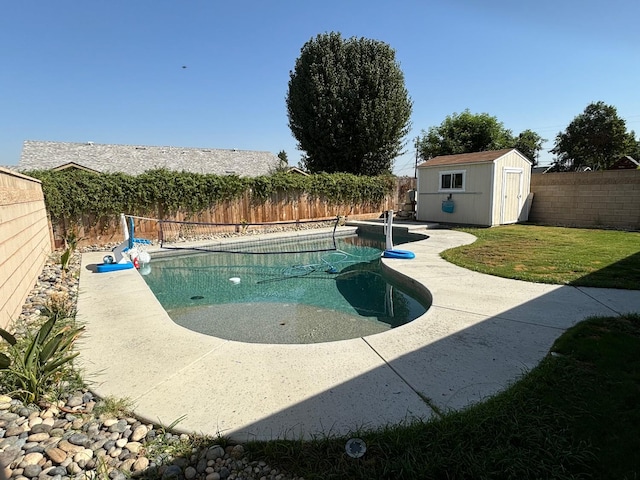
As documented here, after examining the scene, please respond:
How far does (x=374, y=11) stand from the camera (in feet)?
34.8

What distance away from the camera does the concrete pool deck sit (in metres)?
2.26

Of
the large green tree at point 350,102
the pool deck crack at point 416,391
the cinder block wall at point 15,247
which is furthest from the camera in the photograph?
the large green tree at point 350,102

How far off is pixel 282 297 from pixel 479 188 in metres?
10.0

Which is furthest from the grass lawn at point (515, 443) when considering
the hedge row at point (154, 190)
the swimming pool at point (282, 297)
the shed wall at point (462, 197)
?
the shed wall at point (462, 197)

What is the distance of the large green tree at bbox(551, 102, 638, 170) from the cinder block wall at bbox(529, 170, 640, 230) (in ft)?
85.7

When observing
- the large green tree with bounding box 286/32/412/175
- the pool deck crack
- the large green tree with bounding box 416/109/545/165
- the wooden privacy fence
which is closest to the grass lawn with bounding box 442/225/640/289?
the pool deck crack

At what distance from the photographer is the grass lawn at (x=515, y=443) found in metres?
1.73

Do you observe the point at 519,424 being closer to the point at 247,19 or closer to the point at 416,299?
the point at 416,299

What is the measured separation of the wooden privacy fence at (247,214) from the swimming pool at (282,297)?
2.04 m

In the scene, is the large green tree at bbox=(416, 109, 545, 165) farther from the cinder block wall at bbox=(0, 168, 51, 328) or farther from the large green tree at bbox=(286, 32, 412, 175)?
the cinder block wall at bbox=(0, 168, 51, 328)

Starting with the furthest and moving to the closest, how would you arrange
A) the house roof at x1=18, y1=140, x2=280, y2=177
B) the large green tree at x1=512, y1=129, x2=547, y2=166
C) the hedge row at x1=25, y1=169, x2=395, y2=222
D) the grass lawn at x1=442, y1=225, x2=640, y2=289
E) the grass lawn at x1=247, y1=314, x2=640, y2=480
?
the large green tree at x1=512, y1=129, x2=547, y2=166 < the house roof at x1=18, y1=140, x2=280, y2=177 < the hedge row at x1=25, y1=169, x2=395, y2=222 < the grass lawn at x1=442, y1=225, x2=640, y2=289 < the grass lawn at x1=247, y1=314, x2=640, y2=480

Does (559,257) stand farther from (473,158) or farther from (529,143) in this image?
(529,143)

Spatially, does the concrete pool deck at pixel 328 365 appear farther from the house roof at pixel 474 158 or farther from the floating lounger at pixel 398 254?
the house roof at pixel 474 158

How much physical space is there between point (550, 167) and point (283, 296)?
42.2 m
